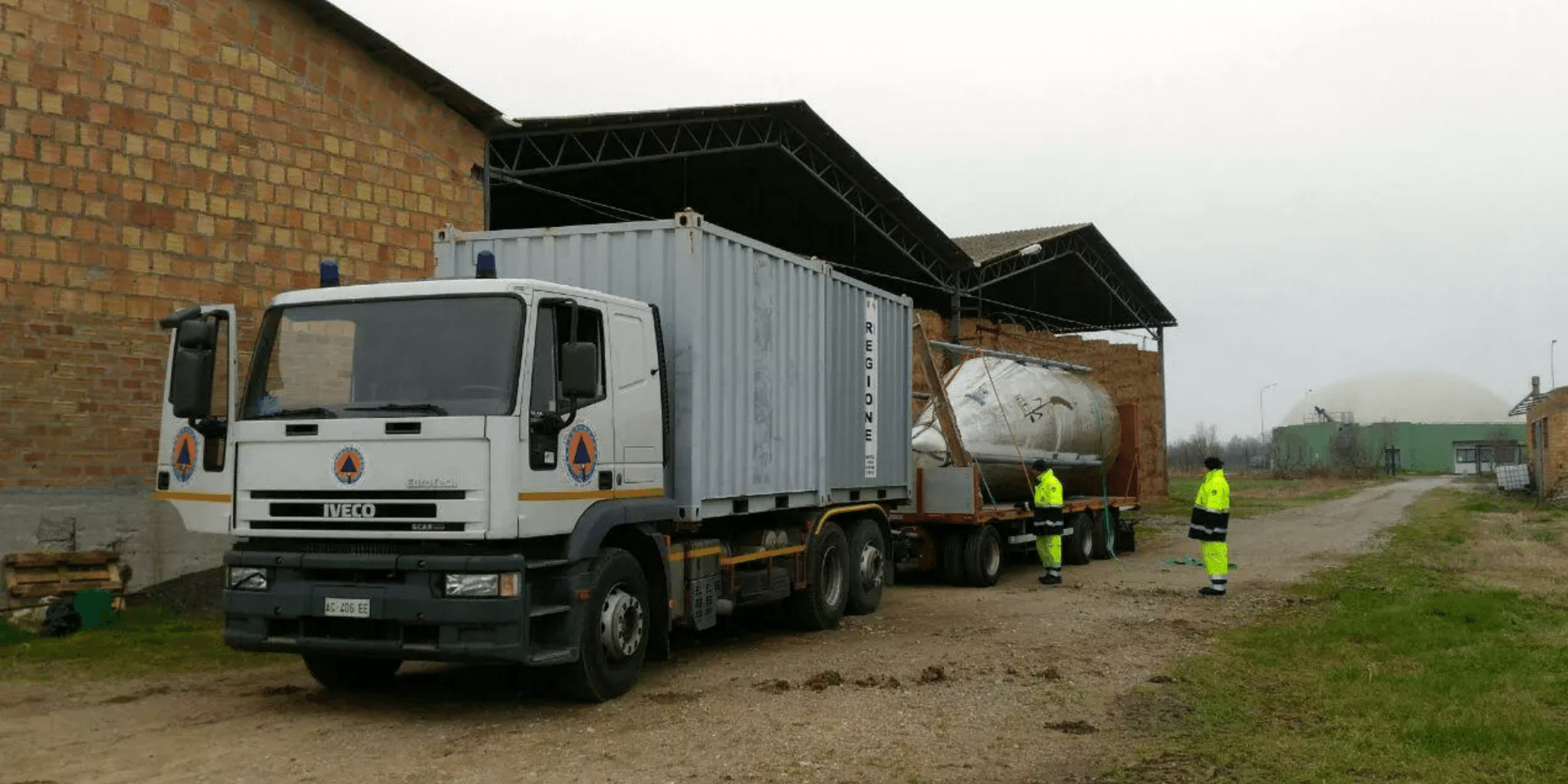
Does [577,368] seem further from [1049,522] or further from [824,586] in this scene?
[1049,522]

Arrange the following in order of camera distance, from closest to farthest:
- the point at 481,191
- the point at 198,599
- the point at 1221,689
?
the point at 1221,689, the point at 198,599, the point at 481,191

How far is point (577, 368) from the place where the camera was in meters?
7.44

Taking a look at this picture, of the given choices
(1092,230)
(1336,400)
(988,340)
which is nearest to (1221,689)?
(988,340)

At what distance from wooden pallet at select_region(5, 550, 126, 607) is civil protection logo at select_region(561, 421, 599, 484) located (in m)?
6.34

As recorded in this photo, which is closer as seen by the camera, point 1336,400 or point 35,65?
point 35,65

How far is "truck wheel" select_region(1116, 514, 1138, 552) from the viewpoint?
21.2 metres

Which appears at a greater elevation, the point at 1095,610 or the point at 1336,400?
the point at 1336,400

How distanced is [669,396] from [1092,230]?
25.0 metres

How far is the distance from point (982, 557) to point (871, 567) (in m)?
3.46

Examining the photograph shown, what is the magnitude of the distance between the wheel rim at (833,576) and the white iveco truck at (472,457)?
2.55 m

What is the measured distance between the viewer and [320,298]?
7.91 meters

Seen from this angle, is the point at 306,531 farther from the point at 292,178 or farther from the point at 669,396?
the point at 292,178

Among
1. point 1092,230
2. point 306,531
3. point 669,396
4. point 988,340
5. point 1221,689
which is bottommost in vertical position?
point 1221,689

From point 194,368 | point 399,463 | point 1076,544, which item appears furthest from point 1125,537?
point 194,368
